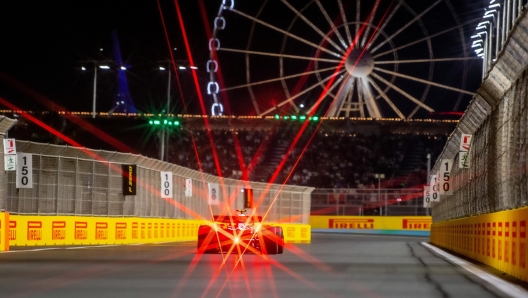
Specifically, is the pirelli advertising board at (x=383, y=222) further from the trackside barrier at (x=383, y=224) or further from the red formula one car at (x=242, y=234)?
the red formula one car at (x=242, y=234)

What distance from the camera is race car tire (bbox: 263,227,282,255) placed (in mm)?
22359

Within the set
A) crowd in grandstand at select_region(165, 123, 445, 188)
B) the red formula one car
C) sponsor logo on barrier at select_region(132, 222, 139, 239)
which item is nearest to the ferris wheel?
crowd in grandstand at select_region(165, 123, 445, 188)

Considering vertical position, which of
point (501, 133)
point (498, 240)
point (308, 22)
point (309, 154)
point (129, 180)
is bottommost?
point (498, 240)

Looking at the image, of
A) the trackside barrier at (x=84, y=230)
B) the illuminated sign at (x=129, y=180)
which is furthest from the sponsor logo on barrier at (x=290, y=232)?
the illuminated sign at (x=129, y=180)

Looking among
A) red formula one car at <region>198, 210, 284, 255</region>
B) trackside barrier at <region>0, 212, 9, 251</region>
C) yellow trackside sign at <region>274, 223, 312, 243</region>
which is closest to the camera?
trackside barrier at <region>0, 212, 9, 251</region>

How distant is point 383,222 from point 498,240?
4404 cm

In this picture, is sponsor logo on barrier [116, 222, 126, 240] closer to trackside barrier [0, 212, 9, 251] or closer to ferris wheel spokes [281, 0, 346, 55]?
trackside barrier [0, 212, 9, 251]

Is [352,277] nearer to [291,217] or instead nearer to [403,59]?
[291,217]

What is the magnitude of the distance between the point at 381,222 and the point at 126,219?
98.6ft

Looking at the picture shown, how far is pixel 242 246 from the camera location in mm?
24312

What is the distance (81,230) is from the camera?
28.4 metres

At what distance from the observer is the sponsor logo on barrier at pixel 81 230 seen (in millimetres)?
28094

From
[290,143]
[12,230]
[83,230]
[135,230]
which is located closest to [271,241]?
[12,230]

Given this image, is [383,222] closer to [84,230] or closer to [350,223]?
[350,223]
